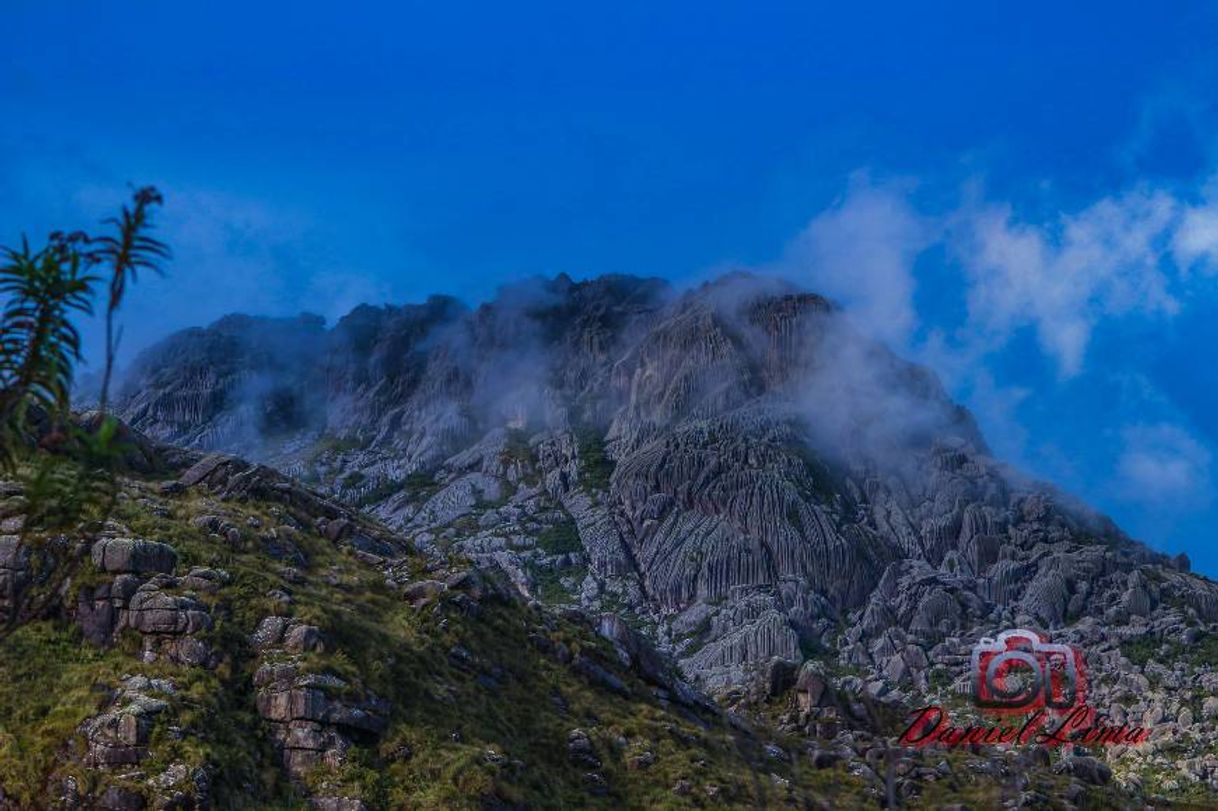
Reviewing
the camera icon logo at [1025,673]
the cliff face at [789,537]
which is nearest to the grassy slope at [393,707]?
the camera icon logo at [1025,673]

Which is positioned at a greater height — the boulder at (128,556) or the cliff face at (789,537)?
the cliff face at (789,537)

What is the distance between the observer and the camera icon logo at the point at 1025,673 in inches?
4589

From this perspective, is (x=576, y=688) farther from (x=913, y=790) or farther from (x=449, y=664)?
(x=913, y=790)

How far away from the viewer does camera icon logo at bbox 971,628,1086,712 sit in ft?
382

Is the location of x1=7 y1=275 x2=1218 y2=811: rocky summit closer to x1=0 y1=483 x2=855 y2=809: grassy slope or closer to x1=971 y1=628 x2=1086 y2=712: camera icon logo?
x1=0 y1=483 x2=855 y2=809: grassy slope

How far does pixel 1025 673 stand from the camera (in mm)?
127688

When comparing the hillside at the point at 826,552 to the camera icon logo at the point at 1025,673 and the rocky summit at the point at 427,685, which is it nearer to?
the rocky summit at the point at 427,685

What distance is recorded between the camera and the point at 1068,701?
11681 centimetres

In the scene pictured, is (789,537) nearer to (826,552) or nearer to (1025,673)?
(826,552)

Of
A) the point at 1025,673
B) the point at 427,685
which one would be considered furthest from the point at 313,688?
the point at 1025,673

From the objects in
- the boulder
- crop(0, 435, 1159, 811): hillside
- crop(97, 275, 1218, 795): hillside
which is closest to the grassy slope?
crop(0, 435, 1159, 811): hillside

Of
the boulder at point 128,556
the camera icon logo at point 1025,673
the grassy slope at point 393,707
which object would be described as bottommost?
the grassy slope at point 393,707

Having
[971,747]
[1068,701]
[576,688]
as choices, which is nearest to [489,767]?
[576,688]

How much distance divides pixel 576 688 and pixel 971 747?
34226 millimetres
